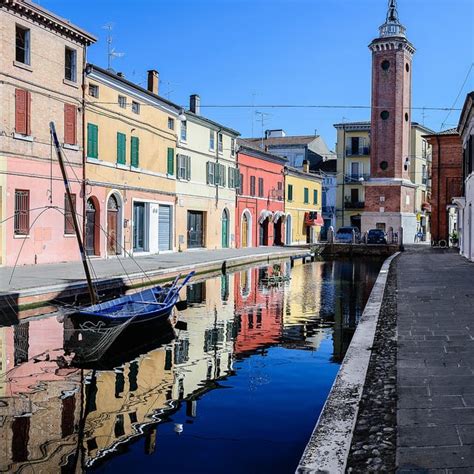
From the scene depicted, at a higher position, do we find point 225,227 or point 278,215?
point 278,215

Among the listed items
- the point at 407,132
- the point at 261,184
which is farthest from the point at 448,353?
the point at 407,132

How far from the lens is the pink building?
4525 centimetres

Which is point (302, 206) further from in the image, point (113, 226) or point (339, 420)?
point (339, 420)

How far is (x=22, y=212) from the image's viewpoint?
22.5 m

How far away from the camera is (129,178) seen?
29781mm

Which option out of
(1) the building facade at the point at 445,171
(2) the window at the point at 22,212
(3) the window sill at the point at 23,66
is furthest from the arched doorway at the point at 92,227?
(1) the building facade at the point at 445,171

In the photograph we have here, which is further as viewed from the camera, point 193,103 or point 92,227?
point 193,103

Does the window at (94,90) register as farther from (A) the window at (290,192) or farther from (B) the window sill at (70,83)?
(A) the window at (290,192)

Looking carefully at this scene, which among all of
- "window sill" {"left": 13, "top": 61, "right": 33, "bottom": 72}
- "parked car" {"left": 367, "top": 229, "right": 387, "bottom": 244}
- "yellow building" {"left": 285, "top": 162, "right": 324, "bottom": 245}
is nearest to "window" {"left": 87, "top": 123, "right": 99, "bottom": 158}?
"window sill" {"left": 13, "top": 61, "right": 33, "bottom": 72}

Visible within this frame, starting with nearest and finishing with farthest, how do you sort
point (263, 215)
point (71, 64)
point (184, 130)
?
point (71, 64), point (184, 130), point (263, 215)

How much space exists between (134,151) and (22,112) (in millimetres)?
8388

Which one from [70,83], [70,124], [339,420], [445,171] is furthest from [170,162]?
[339,420]

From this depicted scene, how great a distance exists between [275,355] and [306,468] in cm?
674

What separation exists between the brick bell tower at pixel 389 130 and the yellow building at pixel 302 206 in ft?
19.9
